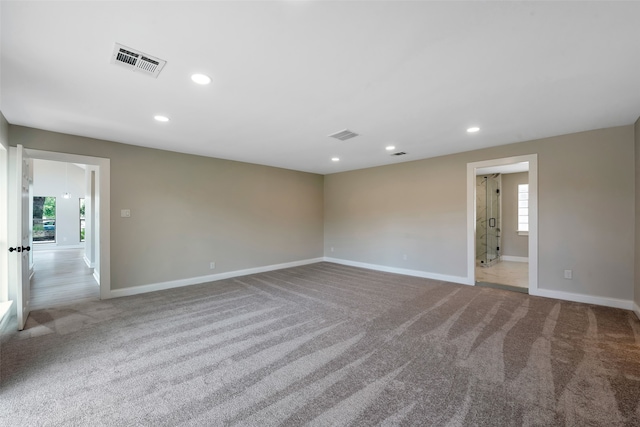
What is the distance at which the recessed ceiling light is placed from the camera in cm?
224

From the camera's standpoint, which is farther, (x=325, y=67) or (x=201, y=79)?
(x=201, y=79)

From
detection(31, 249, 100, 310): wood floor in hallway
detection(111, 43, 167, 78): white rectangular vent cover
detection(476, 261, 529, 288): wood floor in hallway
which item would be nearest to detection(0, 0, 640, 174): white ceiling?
detection(111, 43, 167, 78): white rectangular vent cover

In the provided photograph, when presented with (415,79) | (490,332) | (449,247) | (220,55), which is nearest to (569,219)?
(449,247)

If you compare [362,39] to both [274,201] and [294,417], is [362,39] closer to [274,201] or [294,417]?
[294,417]

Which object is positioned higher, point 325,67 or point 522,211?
point 325,67

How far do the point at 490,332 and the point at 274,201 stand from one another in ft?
15.8

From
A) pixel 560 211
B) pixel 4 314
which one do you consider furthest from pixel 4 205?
pixel 560 211

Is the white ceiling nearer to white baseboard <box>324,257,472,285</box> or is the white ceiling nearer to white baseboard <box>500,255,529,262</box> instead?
white baseboard <box>324,257,472,285</box>

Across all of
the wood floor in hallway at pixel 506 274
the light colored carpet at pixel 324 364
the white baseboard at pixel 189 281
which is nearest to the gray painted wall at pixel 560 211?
the light colored carpet at pixel 324 364

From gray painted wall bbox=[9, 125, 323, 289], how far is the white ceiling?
0.79 meters

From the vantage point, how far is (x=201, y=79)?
7.54 ft

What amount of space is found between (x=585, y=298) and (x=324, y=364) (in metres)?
4.11

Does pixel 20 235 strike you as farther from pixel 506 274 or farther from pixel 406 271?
pixel 506 274

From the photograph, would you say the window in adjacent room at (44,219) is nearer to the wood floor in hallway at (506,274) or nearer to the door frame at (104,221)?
the door frame at (104,221)
